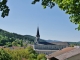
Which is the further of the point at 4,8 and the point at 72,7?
the point at 72,7

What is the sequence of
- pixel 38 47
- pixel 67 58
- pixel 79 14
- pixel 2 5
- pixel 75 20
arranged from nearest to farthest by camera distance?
1. pixel 2 5
2. pixel 79 14
3. pixel 75 20
4. pixel 67 58
5. pixel 38 47

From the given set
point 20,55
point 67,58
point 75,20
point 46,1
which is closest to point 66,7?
point 75,20

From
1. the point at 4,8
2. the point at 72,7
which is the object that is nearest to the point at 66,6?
the point at 72,7

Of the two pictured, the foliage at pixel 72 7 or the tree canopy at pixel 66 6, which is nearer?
the tree canopy at pixel 66 6

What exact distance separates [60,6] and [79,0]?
2.28 meters

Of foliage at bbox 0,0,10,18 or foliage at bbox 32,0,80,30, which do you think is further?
foliage at bbox 32,0,80,30

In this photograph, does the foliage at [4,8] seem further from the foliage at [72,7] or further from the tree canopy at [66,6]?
the foliage at [72,7]

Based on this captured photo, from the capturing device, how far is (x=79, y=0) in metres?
9.77

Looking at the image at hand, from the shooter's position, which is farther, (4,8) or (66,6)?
(66,6)

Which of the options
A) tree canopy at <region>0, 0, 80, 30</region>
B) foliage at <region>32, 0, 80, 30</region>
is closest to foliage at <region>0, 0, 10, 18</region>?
tree canopy at <region>0, 0, 80, 30</region>

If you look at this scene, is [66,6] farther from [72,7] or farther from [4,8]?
[4,8]

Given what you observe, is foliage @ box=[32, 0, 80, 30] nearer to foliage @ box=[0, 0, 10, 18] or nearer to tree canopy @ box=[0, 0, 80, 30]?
tree canopy @ box=[0, 0, 80, 30]

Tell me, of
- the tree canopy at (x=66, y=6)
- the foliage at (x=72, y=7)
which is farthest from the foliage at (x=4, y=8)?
the foliage at (x=72, y=7)

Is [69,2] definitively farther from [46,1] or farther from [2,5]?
[2,5]
